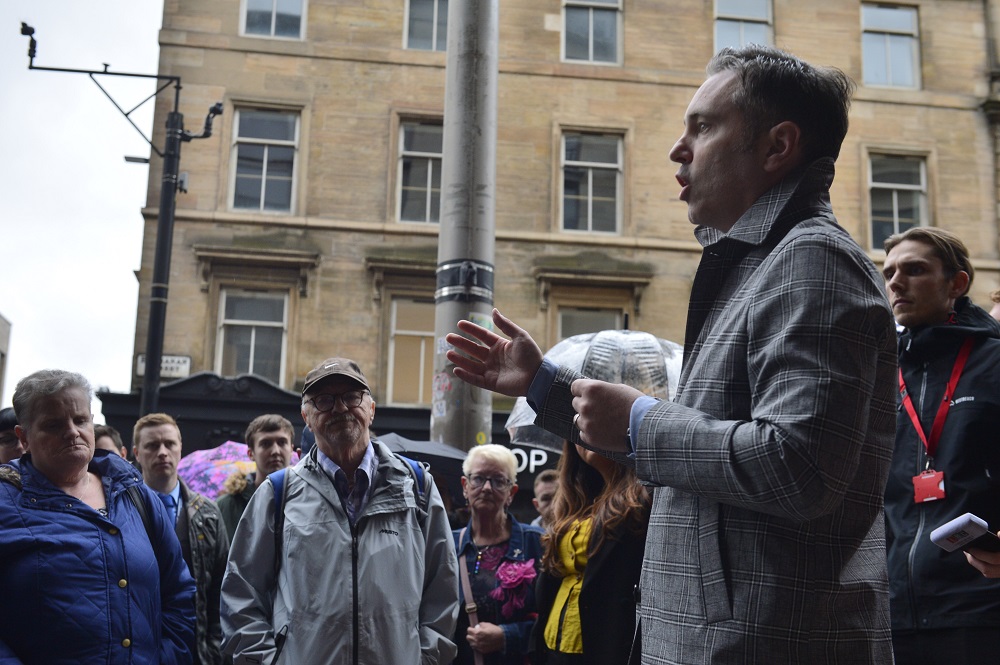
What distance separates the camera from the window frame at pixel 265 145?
18578 mm

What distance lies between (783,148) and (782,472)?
79 cm

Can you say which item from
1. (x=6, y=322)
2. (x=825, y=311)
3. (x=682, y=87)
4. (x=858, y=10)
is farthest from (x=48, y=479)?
(x=6, y=322)

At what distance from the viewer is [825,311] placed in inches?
77.2

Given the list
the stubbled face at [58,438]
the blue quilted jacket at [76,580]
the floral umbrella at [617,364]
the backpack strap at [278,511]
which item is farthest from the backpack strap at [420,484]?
the floral umbrella at [617,364]

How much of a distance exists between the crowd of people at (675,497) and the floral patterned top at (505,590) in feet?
0.05

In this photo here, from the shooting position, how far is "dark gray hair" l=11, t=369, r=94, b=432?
176 inches

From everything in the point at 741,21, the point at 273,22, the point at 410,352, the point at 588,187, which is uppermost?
the point at 741,21

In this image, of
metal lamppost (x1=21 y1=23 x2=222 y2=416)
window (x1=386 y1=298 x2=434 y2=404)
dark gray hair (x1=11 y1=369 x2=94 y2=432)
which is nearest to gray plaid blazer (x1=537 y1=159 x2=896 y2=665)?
dark gray hair (x1=11 y1=369 x2=94 y2=432)

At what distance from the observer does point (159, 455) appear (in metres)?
6.54

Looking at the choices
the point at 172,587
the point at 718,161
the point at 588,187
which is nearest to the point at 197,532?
the point at 172,587

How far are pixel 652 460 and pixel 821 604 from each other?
1.34ft

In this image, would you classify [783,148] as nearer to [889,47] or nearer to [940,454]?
[940,454]

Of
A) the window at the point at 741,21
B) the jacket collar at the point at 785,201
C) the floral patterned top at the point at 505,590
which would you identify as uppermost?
the window at the point at 741,21

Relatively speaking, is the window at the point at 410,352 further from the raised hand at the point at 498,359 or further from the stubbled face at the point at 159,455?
the raised hand at the point at 498,359
